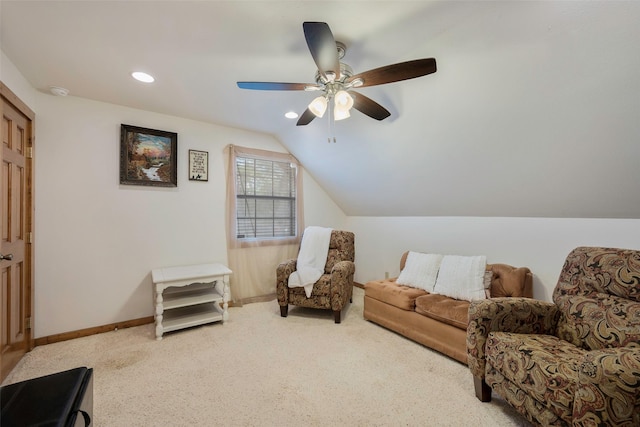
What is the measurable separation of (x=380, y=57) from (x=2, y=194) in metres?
2.95

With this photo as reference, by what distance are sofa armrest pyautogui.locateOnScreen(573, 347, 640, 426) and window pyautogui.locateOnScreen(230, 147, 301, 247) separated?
328cm

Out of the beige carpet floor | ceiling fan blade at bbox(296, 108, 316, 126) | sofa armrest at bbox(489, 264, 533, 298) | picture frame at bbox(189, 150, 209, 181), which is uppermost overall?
ceiling fan blade at bbox(296, 108, 316, 126)

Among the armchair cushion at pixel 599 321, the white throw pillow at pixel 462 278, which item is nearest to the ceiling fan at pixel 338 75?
the white throw pillow at pixel 462 278

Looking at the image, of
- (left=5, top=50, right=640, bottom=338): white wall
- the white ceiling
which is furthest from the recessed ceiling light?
(left=5, top=50, right=640, bottom=338): white wall

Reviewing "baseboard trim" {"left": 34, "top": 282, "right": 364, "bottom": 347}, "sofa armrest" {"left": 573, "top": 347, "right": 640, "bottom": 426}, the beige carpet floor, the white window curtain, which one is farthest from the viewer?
the white window curtain

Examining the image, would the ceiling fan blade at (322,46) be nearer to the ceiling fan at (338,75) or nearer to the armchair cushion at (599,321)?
the ceiling fan at (338,75)

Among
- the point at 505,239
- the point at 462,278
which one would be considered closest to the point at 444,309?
the point at 462,278

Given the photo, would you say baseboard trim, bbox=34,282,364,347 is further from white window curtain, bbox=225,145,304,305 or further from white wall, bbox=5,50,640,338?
white window curtain, bbox=225,145,304,305

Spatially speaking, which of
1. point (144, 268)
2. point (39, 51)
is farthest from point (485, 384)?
point (39, 51)

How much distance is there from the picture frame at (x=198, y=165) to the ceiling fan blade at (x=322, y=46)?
2.28 metres

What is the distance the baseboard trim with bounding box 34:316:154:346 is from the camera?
252 cm

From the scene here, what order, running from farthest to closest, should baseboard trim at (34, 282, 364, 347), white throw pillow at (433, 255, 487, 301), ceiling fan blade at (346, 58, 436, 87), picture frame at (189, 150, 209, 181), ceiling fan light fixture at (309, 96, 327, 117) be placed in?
picture frame at (189, 150, 209, 181) → baseboard trim at (34, 282, 364, 347) → white throw pillow at (433, 255, 487, 301) → ceiling fan light fixture at (309, 96, 327, 117) → ceiling fan blade at (346, 58, 436, 87)

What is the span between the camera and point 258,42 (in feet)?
5.83

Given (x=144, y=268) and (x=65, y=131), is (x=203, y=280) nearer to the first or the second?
(x=144, y=268)
